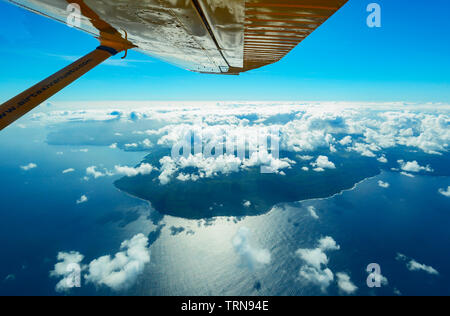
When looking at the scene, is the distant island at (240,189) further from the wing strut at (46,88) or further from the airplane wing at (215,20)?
the airplane wing at (215,20)

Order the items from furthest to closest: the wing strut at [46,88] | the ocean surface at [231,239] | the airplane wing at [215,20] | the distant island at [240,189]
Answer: the distant island at [240,189], the ocean surface at [231,239], the wing strut at [46,88], the airplane wing at [215,20]

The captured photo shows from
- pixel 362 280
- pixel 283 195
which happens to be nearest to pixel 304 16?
pixel 362 280

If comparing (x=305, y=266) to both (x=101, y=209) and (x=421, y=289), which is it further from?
(x=101, y=209)

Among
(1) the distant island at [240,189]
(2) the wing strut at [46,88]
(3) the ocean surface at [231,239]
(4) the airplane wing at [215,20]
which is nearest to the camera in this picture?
(4) the airplane wing at [215,20]

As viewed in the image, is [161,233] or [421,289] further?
[161,233]

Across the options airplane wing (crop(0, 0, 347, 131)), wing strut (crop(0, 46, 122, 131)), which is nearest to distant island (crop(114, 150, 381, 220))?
wing strut (crop(0, 46, 122, 131))

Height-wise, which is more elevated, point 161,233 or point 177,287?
point 161,233

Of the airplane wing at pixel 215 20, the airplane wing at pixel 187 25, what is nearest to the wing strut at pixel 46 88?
the airplane wing at pixel 187 25

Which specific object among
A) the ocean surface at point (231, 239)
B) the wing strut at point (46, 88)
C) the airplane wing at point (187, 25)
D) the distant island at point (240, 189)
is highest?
the airplane wing at point (187, 25)
